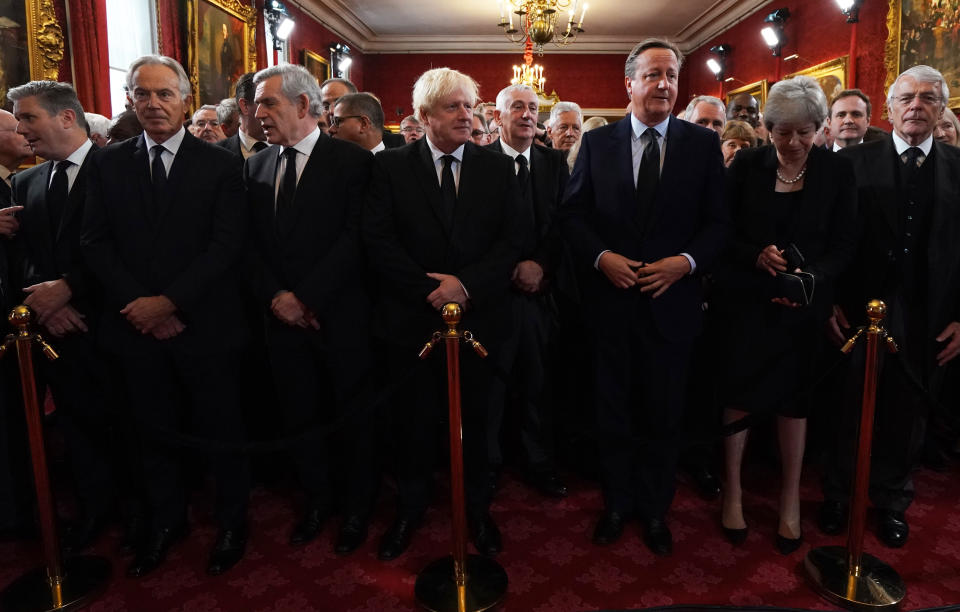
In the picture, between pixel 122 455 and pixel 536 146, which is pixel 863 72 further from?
pixel 122 455

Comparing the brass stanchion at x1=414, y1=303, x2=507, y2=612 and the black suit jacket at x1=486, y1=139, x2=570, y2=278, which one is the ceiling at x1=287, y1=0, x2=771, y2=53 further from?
the brass stanchion at x1=414, y1=303, x2=507, y2=612

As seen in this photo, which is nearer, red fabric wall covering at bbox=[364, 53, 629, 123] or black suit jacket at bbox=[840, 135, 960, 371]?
black suit jacket at bbox=[840, 135, 960, 371]

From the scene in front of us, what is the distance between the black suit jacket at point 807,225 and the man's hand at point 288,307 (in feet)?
5.57

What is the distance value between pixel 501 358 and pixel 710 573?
4.11 ft

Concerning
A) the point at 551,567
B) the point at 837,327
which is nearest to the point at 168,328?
the point at 551,567

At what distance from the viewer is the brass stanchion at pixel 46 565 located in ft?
7.43

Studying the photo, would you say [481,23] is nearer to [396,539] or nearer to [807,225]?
[807,225]

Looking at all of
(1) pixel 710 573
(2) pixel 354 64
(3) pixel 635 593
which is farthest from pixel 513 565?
(2) pixel 354 64

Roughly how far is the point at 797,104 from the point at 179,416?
105 inches

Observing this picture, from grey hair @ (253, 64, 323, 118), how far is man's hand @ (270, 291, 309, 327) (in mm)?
740

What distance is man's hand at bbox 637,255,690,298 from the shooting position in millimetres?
2514

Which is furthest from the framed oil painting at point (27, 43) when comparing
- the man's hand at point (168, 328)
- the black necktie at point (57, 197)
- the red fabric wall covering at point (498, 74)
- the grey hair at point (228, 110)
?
the red fabric wall covering at point (498, 74)

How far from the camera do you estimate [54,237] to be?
8.66 feet

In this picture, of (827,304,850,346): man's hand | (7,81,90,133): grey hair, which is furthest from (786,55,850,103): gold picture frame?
(7,81,90,133): grey hair
